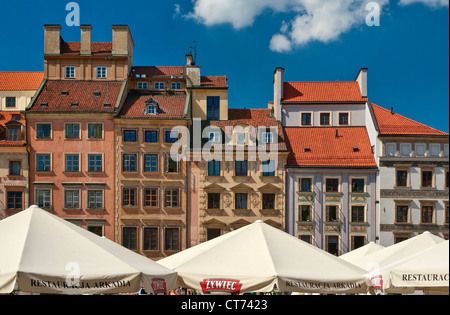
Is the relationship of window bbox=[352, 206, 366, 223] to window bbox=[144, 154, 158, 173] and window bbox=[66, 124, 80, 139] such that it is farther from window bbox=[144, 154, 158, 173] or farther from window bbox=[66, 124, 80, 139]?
window bbox=[66, 124, 80, 139]

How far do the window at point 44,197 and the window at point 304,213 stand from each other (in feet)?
49.1

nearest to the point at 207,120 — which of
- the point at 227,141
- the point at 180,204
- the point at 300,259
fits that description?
the point at 227,141

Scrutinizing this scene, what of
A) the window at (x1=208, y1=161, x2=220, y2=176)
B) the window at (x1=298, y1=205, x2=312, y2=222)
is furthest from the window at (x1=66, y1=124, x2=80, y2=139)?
the window at (x1=298, y1=205, x2=312, y2=222)

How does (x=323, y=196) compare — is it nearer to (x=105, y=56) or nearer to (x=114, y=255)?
(x=105, y=56)

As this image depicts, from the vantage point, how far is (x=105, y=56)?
37312 millimetres

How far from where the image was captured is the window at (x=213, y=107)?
3775 cm

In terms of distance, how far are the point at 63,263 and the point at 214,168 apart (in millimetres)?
26773

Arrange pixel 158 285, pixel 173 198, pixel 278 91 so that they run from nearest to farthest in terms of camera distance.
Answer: pixel 158 285
pixel 173 198
pixel 278 91

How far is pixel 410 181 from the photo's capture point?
35.1 meters

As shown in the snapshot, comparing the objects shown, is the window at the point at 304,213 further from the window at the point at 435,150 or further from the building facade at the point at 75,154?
the building facade at the point at 75,154

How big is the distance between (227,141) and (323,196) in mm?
6705

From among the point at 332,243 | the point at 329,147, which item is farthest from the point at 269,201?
the point at 329,147

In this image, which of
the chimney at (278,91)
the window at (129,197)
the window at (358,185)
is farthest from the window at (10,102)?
the window at (358,185)

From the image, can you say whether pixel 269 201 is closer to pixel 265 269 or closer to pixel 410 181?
pixel 410 181
